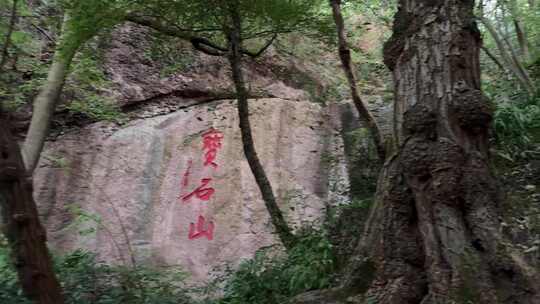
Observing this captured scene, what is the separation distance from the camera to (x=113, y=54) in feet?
28.2

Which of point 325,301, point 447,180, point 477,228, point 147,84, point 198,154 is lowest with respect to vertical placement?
point 325,301

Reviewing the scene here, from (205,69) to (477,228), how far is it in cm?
670

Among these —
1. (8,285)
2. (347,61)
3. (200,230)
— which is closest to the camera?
(8,285)

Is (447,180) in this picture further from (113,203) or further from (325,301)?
(113,203)

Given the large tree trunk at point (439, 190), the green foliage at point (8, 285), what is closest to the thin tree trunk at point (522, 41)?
the large tree trunk at point (439, 190)

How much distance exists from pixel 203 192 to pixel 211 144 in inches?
30.5

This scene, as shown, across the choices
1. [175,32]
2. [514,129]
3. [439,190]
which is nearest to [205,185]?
[175,32]

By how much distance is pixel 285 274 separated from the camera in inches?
175

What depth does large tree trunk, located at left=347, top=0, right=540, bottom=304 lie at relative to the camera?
2891 mm

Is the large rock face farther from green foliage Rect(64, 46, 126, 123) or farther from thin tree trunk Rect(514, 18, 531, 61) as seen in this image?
thin tree trunk Rect(514, 18, 531, 61)

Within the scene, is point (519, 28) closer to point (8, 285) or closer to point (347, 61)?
point (347, 61)

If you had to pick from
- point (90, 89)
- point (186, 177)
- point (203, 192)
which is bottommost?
point (203, 192)

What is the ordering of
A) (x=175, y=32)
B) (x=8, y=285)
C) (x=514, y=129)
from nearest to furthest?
(x=8, y=285) → (x=175, y=32) → (x=514, y=129)

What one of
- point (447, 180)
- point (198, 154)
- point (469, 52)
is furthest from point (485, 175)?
point (198, 154)
